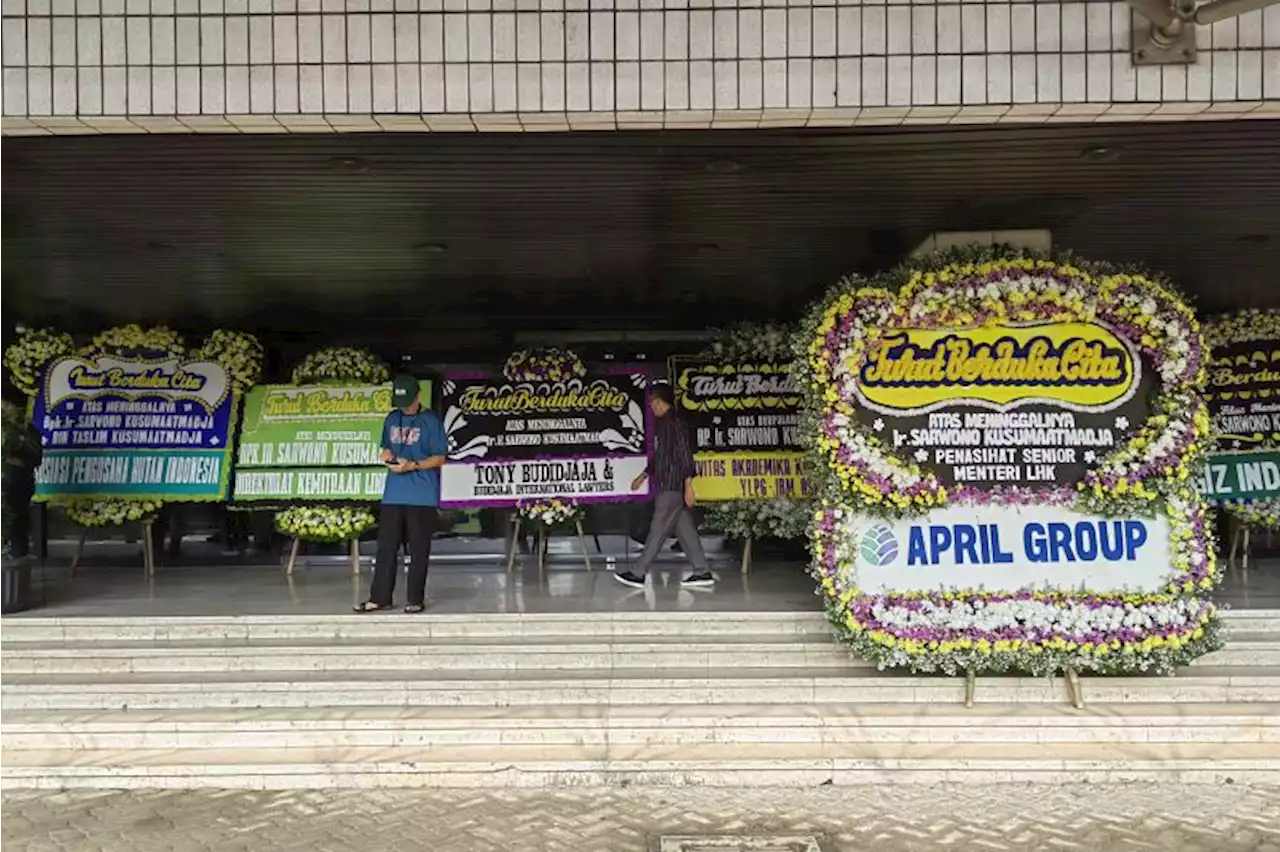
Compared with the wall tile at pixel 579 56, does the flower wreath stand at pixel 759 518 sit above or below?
below

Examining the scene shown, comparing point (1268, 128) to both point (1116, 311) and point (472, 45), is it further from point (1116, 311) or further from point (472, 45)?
point (472, 45)

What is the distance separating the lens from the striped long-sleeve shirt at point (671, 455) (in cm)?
765

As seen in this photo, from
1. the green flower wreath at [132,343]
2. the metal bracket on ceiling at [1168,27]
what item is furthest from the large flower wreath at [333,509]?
the metal bracket on ceiling at [1168,27]

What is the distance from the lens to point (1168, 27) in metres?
3.84

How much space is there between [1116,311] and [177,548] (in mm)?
9218

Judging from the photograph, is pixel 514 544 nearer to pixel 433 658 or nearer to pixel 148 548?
→ pixel 433 658

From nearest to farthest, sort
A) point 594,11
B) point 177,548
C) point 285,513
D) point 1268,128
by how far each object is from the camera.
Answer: point 594,11
point 1268,128
point 285,513
point 177,548

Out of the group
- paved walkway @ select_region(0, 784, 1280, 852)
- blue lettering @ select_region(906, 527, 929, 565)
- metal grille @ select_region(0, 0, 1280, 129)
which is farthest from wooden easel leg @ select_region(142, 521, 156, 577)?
blue lettering @ select_region(906, 527, 929, 565)

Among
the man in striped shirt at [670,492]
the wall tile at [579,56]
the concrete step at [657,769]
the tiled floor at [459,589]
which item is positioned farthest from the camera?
the man in striped shirt at [670,492]

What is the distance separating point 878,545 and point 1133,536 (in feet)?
4.72

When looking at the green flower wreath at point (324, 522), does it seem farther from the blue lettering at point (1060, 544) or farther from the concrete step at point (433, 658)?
the blue lettering at point (1060, 544)

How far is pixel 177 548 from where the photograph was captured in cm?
974

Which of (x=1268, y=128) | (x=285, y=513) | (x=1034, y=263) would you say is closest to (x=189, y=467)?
(x=285, y=513)

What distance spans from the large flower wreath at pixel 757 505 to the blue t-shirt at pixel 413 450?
2.97m
